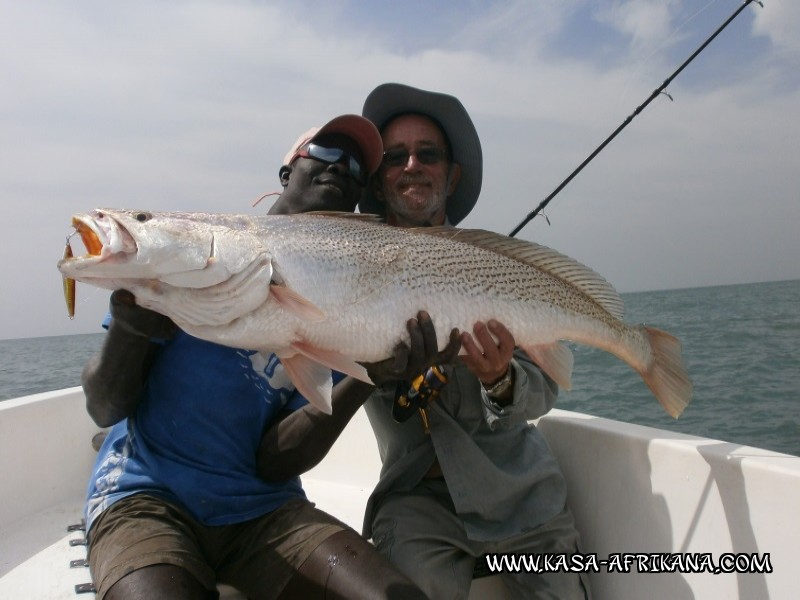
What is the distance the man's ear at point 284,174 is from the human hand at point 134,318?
121cm

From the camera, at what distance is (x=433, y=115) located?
12.2 ft

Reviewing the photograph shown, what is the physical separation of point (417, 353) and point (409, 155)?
167 centimetres

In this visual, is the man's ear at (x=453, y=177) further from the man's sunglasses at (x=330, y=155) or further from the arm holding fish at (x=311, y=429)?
the arm holding fish at (x=311, y=429)

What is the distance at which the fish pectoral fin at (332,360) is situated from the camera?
2.20 meters

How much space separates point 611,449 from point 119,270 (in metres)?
2.61

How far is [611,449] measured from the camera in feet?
10.4

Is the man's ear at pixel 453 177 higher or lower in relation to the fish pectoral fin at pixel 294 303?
higher

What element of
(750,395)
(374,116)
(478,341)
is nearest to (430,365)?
(478,341)

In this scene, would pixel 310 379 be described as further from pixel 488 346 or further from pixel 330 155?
pixel 330 155

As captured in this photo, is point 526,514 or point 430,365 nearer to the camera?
point 430,365

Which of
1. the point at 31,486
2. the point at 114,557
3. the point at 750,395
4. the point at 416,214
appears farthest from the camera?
the point at 750,395

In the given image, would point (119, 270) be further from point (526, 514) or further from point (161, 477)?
point (526, 514)

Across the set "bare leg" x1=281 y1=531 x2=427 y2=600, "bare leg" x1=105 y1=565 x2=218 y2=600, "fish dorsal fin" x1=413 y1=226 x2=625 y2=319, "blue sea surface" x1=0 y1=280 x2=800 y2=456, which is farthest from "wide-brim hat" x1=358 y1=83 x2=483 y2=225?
"blue sea surface" x1=0 y1=280 x2=800 y2=456

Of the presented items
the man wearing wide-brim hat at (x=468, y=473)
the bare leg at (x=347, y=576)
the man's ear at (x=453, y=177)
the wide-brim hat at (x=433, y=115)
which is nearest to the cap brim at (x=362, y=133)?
the wide-brim hat at (x=433, y=115)
